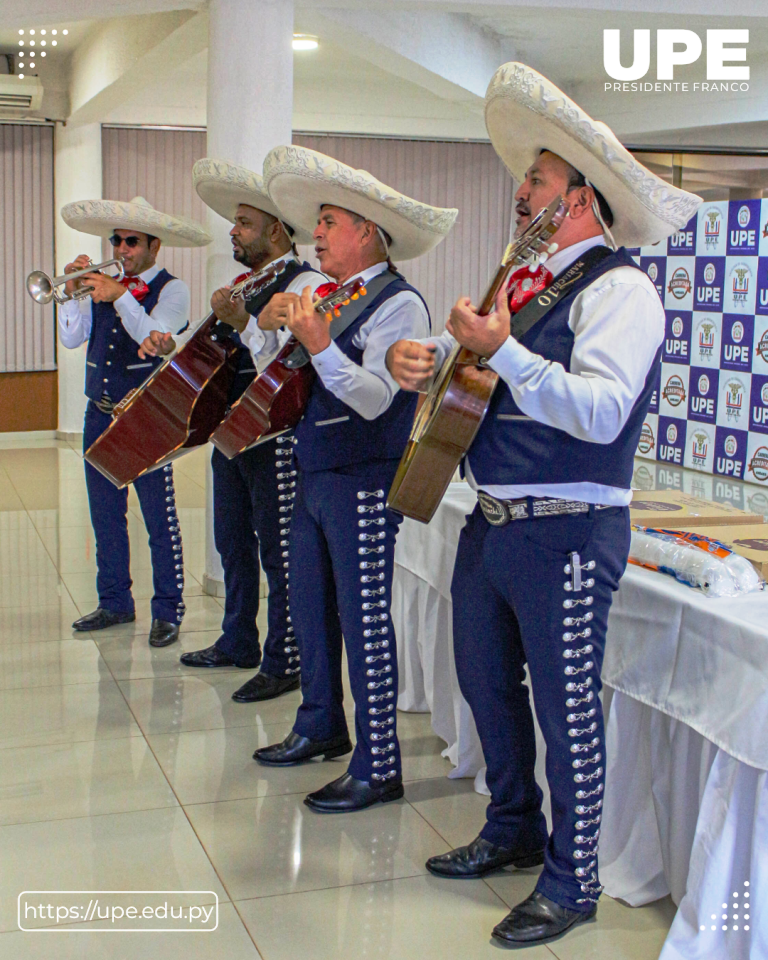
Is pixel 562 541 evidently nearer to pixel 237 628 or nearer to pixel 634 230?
pixel 634 230

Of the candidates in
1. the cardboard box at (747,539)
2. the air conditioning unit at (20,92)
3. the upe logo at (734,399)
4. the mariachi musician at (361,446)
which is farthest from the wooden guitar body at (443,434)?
the air conditioning unit at (20,92)

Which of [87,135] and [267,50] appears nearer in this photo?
[267,50]

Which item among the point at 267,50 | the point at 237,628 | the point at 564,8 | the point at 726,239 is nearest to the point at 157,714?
the point at 237,628

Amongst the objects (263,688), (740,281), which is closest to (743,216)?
(740,281)

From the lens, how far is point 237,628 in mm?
3918

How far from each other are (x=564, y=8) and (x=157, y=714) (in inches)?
150

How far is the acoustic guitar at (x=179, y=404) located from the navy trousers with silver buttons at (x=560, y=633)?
4.79ft

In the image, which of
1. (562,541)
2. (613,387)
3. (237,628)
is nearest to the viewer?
(613,387)

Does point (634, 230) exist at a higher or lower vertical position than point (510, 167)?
lower

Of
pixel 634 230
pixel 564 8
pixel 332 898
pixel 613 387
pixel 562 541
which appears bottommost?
pixel 332 898

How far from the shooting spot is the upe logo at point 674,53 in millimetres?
7316

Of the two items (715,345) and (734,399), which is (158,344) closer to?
(734,399)

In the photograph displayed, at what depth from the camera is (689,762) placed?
2.24 meters

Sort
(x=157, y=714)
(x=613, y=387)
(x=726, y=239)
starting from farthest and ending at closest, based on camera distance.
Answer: (x=726, y=239)
(x=157, y=714)
(x=613, y=387)
